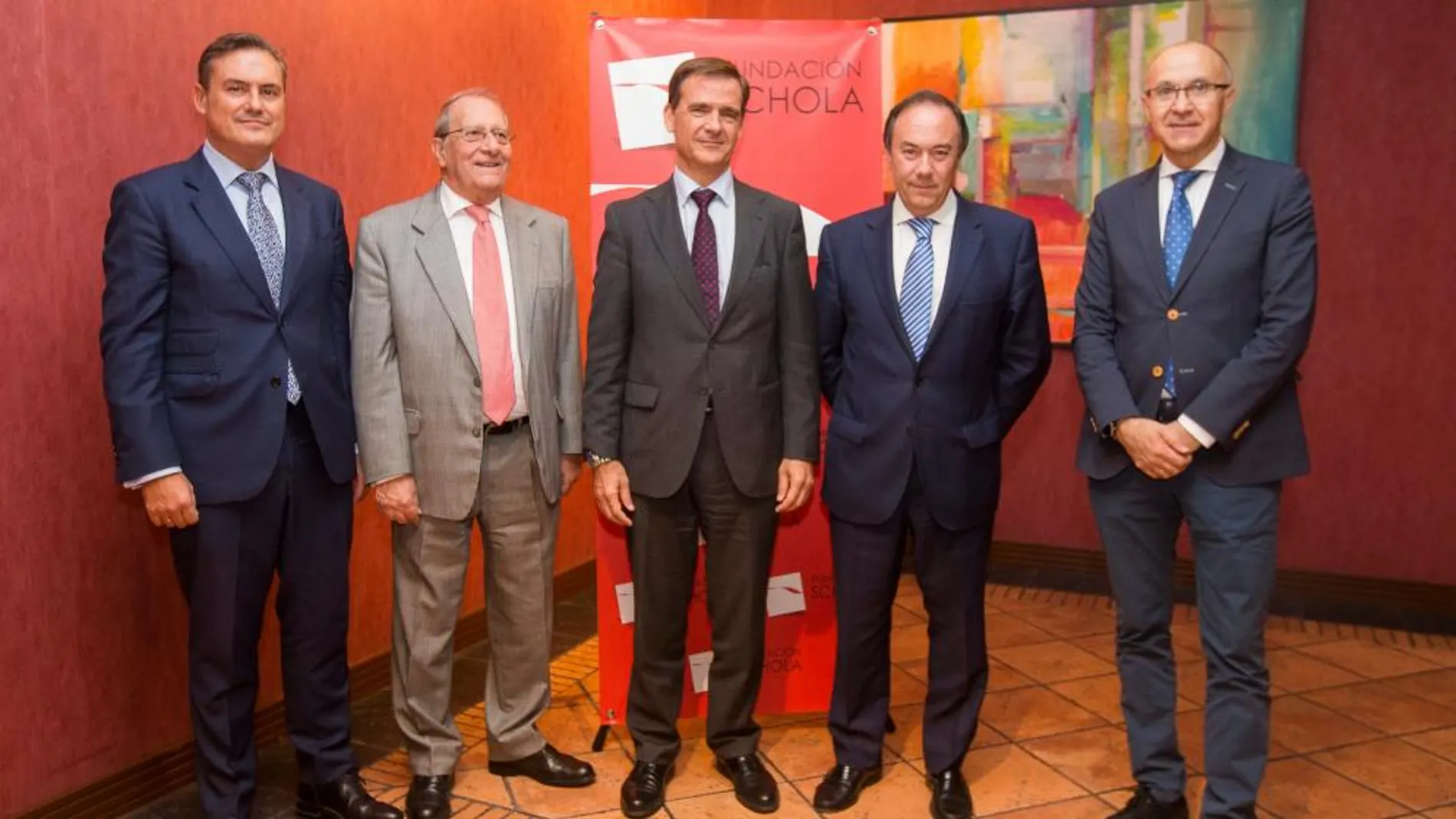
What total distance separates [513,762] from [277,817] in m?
0.60

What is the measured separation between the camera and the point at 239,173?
2.69 metres

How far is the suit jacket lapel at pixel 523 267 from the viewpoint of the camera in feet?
9.66

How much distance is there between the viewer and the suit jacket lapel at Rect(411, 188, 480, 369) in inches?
112

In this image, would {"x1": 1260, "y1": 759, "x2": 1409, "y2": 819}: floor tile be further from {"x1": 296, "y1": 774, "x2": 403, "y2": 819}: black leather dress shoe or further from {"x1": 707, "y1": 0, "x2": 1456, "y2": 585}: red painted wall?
{"x1": 296, "y1": 774, "x2": 403, "y2": 819}: black leather dress shoe

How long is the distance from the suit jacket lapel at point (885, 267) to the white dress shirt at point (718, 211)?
340 mm

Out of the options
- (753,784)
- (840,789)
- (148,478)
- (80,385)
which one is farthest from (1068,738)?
(80,385)

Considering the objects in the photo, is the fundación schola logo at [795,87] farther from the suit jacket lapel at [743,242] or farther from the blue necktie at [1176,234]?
the blue necktie at [1176,234]

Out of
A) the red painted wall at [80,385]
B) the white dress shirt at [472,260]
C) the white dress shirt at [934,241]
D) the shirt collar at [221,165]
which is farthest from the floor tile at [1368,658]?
the shirt collar at [221,165]

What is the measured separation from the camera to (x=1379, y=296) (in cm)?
460

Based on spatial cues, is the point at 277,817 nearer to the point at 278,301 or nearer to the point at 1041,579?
the point at 278,301

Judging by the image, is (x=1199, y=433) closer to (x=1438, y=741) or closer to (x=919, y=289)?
(x=919, y=289)

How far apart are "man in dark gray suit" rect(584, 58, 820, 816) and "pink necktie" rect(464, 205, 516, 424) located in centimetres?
20

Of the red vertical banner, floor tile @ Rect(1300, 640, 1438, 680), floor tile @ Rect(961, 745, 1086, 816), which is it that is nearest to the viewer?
floor tile @ Rect(961, 745, 1086, 816)

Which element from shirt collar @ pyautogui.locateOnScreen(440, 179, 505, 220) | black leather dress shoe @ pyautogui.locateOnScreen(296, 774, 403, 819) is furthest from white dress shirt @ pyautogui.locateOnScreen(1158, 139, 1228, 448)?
black leather dress shoe @ pyautogui.locateOnScreen(296, 774, 403, 819)
